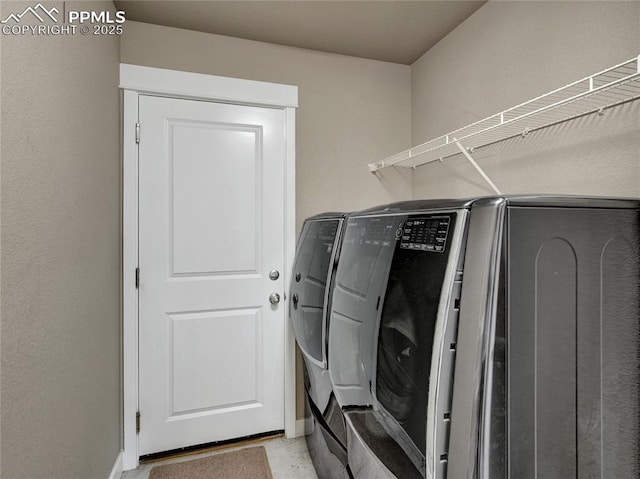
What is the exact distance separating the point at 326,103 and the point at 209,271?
1330 millimetres

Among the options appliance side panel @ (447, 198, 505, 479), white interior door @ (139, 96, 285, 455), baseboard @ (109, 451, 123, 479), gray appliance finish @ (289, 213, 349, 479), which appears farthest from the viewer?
white interior door @ (139, 96, 285, 455)

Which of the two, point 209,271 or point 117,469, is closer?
point 117,469

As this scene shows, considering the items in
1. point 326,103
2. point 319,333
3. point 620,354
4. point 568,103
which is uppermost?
point 326,103

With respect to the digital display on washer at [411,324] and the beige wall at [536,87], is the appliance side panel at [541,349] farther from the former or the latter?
the beige wall at [536,87]

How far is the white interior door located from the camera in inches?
80.1

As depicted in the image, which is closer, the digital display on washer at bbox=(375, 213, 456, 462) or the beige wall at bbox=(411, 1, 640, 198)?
the digital display on washer at bbox=(375, 213, 456, 462)

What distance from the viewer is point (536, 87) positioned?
158 cm

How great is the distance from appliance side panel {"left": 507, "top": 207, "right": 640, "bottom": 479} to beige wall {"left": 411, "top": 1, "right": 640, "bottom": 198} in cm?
56

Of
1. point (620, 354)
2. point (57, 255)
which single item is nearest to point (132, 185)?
point (57, 255)

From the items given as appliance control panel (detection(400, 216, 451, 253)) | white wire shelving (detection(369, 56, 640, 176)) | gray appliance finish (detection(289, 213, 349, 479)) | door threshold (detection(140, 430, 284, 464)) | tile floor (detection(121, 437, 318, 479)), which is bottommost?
tile floor (detection(121, 437, 318, 479))

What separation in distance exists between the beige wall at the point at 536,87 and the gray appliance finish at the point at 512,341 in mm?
557

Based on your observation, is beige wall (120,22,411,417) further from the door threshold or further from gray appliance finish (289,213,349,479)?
gray appliance finish (289,213,349,479)

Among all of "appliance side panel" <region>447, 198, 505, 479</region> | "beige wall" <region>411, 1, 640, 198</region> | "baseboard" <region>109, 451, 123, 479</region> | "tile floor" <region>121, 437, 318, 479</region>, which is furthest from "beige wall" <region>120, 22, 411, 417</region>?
"appliance side panel" <region>447, 198, 505, 479</region>

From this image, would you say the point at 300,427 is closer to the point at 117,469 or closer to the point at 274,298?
the point at 274,298
